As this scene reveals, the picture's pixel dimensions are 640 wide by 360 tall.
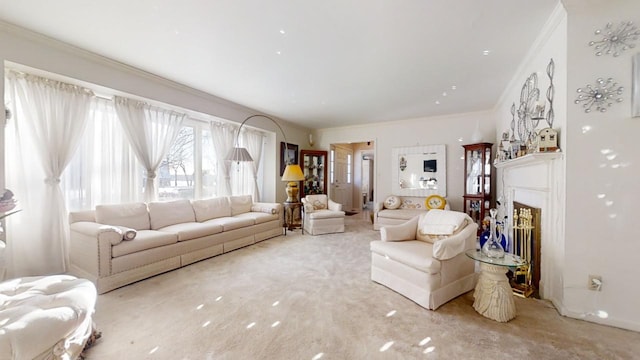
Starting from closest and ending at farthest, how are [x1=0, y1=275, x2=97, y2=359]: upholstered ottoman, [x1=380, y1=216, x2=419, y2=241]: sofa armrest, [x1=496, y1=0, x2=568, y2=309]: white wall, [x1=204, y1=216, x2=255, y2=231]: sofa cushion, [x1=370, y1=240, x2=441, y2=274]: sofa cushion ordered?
1. [x1=0, y1=275, x2=97, y2=359]: upholstered ottoman
2. [x1=496, y1=0, x2=568, y2=309]: white wall
3. [x1=370, y1=240, x2=441, y2=274]: sofa cushion
4. [x1=380, y1=216, x2=419, y2=241]: sofa armrest
5. [x1=204, y1=216, x2=255, y2=231]: sofa cushion

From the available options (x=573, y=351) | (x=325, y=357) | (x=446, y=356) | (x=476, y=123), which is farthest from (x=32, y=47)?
(x=476, y=123)

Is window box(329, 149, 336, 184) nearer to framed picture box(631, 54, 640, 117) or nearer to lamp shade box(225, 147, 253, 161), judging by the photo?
lamp shade box(225, 147, 253, 161)

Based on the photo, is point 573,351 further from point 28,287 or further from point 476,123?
point 476,123

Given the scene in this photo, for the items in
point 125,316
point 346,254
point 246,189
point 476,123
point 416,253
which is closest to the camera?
point 125,316

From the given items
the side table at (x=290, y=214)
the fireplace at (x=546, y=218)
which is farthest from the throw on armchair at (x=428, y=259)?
the side table at (x=290, y=214)

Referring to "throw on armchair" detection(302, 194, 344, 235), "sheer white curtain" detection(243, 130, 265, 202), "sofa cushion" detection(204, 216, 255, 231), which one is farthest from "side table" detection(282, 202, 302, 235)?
"sofa cushion" detection(204, 216, 255, 231)

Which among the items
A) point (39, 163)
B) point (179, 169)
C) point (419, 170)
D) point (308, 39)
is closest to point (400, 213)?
point (419, 170)

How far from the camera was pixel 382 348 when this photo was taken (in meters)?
1.76

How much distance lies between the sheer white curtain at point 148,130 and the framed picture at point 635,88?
5.28 m

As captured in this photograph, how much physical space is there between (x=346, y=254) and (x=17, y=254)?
12.7 ft

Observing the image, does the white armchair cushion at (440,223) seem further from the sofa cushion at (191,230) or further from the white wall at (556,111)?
the sofa cushion at (191,230)

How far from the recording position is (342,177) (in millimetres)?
7965

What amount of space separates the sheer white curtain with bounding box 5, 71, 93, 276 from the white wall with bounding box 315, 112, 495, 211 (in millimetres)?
5415

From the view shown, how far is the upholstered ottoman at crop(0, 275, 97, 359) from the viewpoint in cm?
122
